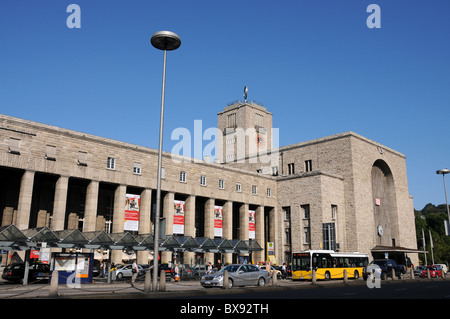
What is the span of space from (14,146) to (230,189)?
27088 mm

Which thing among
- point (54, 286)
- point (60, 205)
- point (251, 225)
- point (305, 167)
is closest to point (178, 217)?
point (251, 225)

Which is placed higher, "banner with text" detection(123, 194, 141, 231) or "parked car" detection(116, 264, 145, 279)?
"banner with text" detection(123, 194, 141, 231)

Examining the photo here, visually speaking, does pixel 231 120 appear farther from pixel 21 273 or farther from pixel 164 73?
pixel 164 73

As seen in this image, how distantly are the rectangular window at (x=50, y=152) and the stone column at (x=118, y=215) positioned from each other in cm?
755

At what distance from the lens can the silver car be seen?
81.7ft

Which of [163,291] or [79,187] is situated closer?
[163,291]

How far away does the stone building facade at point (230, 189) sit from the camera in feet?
131

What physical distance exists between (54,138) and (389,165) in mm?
51208

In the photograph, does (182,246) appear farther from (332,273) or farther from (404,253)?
(404,253)

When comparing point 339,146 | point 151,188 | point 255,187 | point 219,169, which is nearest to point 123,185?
point 151,188

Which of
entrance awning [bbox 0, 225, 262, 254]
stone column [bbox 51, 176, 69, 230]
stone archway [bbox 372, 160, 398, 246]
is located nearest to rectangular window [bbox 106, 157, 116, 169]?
stone column [bbox 51, 176, 69, 230]

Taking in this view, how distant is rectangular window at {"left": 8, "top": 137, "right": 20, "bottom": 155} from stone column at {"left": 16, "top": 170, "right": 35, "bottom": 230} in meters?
2.06

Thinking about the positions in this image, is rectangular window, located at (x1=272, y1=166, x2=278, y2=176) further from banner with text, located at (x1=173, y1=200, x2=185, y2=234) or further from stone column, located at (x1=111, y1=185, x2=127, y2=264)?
stone column, located at (x1=111, y1=185, x2=127, y2=264)

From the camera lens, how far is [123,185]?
146ft
